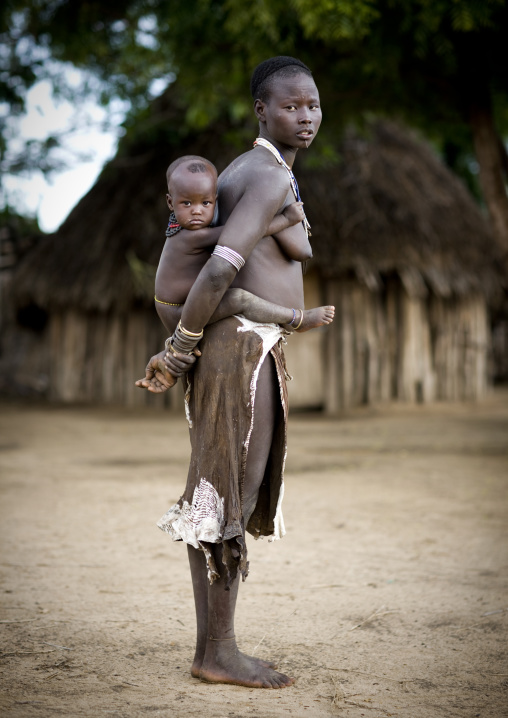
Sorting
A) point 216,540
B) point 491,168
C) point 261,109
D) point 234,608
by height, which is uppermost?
point 491,168

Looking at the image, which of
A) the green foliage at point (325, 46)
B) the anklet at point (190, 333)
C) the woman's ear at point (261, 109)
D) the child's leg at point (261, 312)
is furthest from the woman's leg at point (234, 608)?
the green foliage at point (325, 46)

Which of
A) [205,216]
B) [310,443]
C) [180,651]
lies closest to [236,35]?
[310,443]

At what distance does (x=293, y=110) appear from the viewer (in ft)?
8.09

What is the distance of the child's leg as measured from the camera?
7.84ft

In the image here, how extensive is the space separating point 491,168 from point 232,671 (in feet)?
19.6

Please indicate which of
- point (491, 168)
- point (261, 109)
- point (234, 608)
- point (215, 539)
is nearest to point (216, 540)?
point (215, 539)

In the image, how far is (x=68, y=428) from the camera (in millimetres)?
9430

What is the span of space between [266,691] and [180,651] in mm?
473

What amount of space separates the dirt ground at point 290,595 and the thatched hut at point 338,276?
4.43m

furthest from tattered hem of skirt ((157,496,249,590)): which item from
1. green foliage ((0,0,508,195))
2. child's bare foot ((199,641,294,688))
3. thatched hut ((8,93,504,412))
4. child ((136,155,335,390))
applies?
thatched hut ((8,93,504,412))

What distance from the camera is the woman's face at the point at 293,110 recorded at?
245cm

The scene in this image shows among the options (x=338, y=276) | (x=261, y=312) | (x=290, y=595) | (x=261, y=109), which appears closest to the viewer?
(x=261, y=312)

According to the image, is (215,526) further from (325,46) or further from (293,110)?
(325,46)

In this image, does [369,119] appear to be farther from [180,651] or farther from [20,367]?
[180,651]
